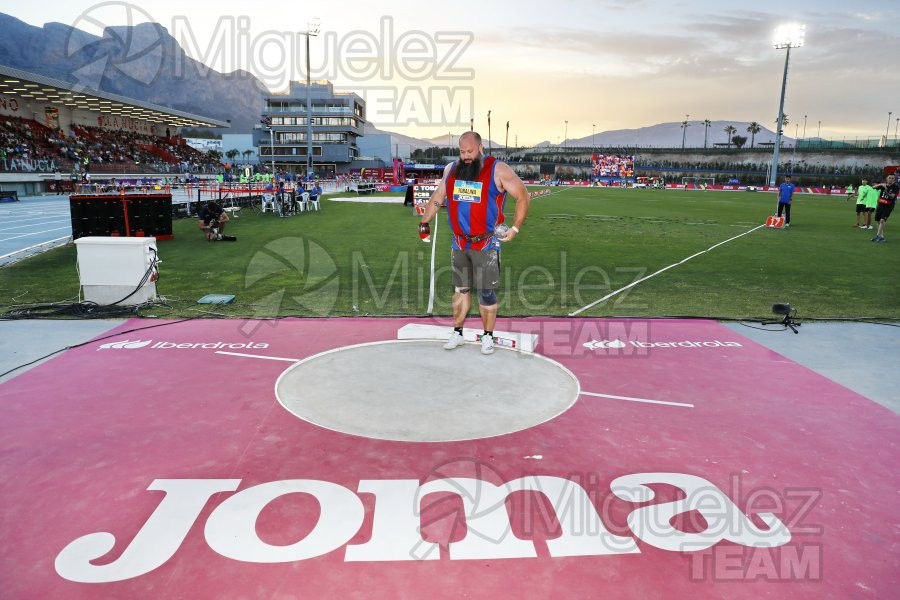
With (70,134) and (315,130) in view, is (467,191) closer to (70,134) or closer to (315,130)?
(70,134)

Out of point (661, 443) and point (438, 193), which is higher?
point (438, 193)

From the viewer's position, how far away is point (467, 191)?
6578mm

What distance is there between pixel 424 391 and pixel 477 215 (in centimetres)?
232

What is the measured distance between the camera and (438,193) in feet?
22.2

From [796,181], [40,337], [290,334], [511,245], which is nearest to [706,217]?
[511,245]

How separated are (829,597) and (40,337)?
8368 mm

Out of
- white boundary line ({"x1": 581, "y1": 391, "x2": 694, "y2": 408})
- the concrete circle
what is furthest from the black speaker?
white boundary line ({"x1": 581, "y1": 391, "x2": 694, "y2": 408})

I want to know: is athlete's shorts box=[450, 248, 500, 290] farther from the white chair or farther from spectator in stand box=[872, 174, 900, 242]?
the white chair

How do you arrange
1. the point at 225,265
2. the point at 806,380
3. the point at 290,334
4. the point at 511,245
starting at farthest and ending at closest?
1. the point at 511,245
2. the point at 225,265
3. the point at 290,334
4. the point at 806,380

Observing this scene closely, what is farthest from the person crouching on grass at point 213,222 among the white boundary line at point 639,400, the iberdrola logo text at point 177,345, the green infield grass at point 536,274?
the white boundary line at point 639,400

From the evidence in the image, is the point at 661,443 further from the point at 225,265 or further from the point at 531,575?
the point at 225,265

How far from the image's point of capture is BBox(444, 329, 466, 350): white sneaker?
6770 millimetres

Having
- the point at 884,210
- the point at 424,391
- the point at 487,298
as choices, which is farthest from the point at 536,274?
the point at 884,210

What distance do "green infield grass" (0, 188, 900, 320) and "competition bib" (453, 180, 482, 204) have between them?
8.51 ft
